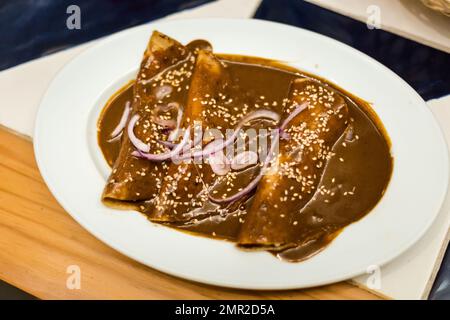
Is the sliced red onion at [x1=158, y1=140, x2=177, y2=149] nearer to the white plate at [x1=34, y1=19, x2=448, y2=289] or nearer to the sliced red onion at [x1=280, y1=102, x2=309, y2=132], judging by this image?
the white plate at [x1=34, y1=19, x2=448, y2=289]

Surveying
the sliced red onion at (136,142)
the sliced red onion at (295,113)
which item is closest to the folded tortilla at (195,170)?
the sliced red onion at (136,142)

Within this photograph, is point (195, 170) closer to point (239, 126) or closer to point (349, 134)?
point (239, 126)

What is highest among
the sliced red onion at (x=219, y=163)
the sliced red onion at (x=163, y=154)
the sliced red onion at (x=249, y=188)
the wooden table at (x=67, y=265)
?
the sliced red onion at (x=163, y=154)

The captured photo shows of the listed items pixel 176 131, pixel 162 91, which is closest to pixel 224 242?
pixel 176 131

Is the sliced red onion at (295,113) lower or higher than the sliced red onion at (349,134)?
higher

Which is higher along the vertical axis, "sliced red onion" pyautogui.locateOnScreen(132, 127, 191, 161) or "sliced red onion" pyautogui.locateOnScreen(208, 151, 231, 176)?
"sliced red onion" pyautogui.locateOnScreen(132, 127, 191, 161)

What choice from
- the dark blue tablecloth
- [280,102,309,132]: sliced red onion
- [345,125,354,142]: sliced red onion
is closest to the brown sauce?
[345,125,354,142]: sliced red onion

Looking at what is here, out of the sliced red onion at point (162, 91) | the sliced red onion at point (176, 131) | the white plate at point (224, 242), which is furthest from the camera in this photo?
the sliced red onion at point (162, 91)

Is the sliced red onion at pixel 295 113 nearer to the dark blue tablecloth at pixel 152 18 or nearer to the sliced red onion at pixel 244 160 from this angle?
the sliced red onion at pixel 244 160
